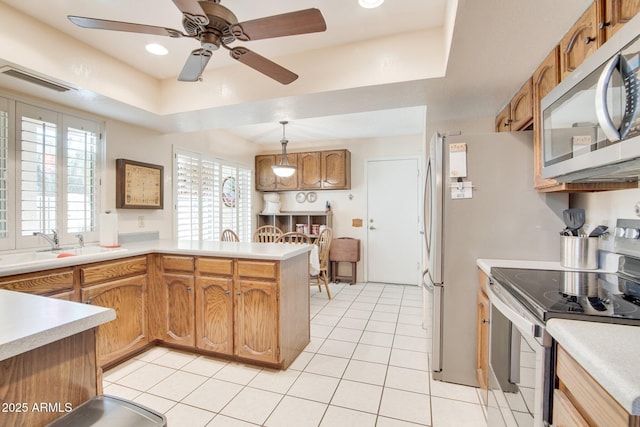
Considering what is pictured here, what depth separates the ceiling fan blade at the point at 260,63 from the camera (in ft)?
5.21

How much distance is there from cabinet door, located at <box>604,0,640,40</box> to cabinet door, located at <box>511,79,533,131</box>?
0.71 meters

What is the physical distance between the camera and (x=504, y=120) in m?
2.35

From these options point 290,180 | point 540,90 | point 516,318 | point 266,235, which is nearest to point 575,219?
point 540,90

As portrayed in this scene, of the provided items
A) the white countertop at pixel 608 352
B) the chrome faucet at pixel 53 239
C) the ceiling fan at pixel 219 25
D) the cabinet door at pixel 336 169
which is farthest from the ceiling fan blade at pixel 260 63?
the cabinet door at pixel 336 169

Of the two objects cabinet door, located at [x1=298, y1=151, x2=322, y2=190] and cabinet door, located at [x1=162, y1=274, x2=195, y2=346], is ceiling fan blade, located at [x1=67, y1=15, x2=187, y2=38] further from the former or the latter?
cabinet door, located at [x1=298, y1=151, x2=322, y2=190]

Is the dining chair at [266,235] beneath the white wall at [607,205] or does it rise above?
beneath

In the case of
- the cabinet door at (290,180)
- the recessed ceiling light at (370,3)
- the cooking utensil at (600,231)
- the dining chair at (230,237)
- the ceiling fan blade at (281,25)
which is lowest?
the dining chair at (230,237)

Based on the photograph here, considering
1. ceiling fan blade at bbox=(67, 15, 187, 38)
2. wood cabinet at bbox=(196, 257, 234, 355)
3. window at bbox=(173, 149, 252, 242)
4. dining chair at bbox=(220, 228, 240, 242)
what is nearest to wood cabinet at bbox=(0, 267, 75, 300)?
wood cabinet at bbox=(196, 257, 234, 355)

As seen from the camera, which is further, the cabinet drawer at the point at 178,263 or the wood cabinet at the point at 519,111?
the cabinet drawer at the point at 178,263

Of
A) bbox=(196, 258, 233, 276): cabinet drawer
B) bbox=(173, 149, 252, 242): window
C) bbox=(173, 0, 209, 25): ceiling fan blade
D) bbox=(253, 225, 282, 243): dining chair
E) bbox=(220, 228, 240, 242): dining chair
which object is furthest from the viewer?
bbox=(253, 225, 282, 243): dining chair

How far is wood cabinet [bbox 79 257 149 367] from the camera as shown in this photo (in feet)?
6.63

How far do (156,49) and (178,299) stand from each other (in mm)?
2017

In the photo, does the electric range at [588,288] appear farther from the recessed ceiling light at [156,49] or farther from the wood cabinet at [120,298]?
the recessed ceiling light at [156,49]

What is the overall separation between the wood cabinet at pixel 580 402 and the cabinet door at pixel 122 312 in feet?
8.21
